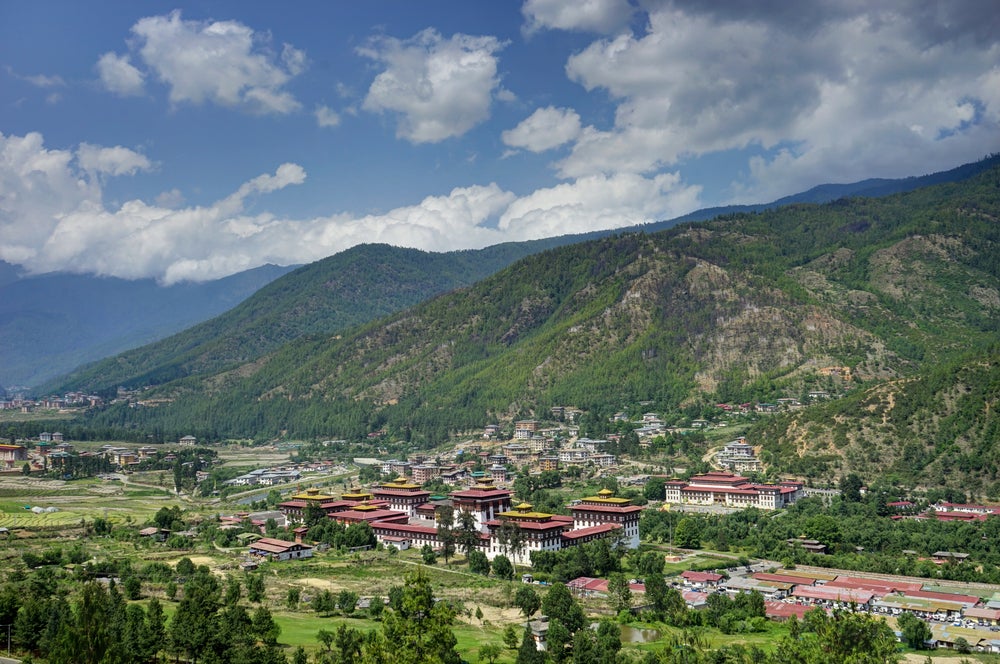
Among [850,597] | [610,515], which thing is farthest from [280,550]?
[850,597]

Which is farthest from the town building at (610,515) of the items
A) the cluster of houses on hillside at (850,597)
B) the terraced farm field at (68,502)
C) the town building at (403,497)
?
the terraced farm field at (68,502)

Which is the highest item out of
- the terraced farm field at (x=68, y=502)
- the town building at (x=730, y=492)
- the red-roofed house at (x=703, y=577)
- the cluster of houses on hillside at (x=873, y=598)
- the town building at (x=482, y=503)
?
the terraced farm field at (x=68, y=502)

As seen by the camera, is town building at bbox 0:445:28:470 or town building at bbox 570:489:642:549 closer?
town building at bbox 570:489:642:549

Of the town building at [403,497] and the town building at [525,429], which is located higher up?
the town building at [525,429]

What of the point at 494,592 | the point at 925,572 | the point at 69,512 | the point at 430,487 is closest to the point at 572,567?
the point at 494,592

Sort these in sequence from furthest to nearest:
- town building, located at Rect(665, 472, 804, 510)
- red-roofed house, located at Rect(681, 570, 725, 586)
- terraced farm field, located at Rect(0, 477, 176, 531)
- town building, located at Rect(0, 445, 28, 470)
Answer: town building, located at Rect(0, 445, 28, 470), town building, located at Rect(665, 472, 804, 510), terraced farm field, located at Rect(0, 477, 176, 531), red-roofed house, located at Rect(681, 570, 725, 586)

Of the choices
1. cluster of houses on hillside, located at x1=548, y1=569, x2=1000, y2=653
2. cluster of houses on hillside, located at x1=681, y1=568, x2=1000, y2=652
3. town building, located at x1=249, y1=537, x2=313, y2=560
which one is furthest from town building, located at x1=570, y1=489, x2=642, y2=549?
town building, located at x1=249, y1=537, x2=313, y2=560

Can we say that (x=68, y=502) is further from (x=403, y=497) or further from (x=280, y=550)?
(x=280, y=550)

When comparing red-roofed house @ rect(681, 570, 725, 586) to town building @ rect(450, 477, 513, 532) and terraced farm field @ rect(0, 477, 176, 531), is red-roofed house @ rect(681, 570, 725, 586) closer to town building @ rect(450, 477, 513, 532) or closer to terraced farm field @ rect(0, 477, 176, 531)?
town building @ rect(450, 477, 513, 532)

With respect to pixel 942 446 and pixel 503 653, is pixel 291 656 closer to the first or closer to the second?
pixel 503 653

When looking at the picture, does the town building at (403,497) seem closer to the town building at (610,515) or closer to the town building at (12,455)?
the town building at (610,515)

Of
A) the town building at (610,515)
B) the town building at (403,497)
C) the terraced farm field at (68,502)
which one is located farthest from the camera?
the town building at (403,497)

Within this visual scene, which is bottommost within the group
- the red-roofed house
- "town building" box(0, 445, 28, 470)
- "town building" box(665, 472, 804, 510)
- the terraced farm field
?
the red-roofed house

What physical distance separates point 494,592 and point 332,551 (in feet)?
70.2
